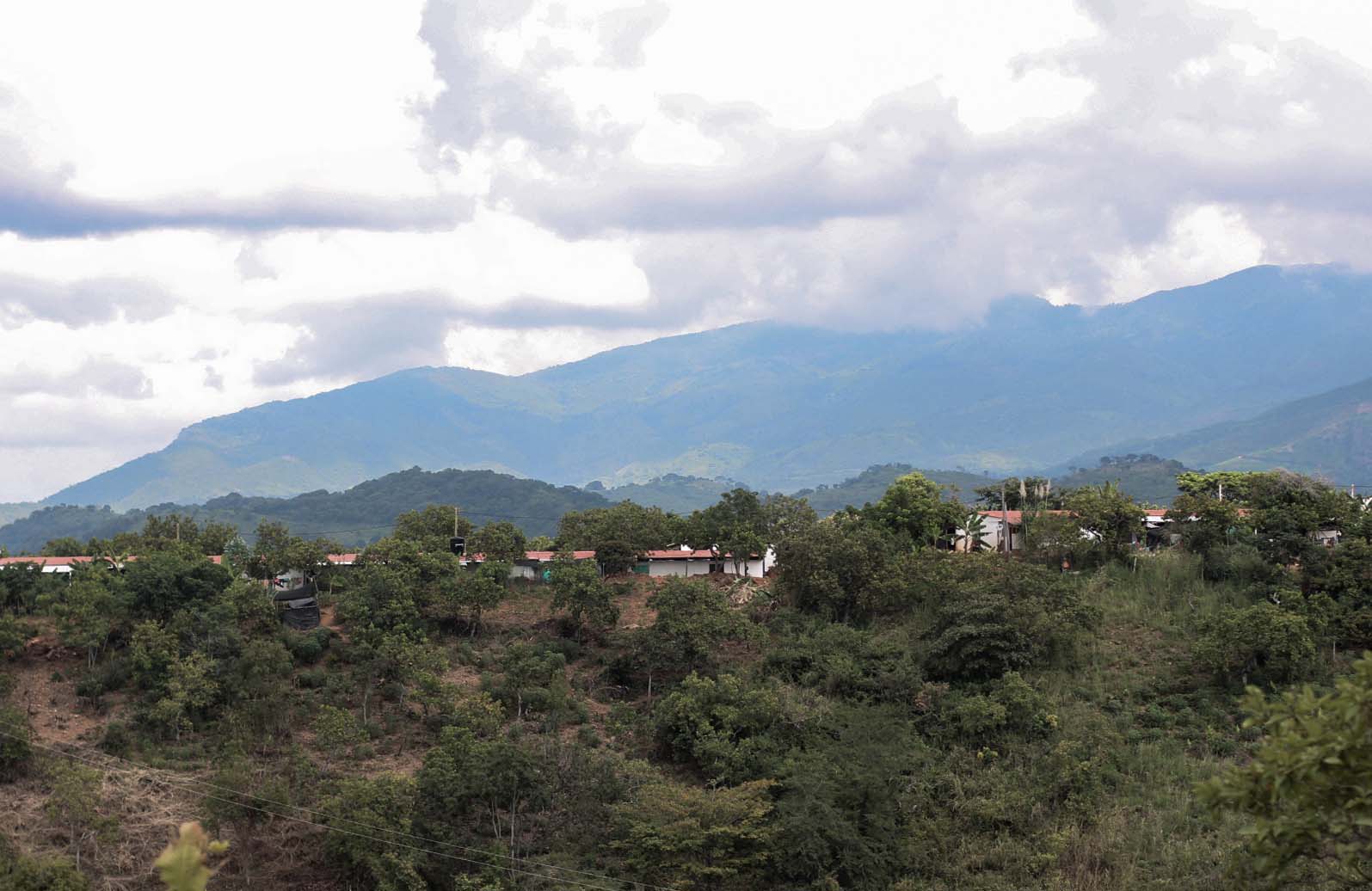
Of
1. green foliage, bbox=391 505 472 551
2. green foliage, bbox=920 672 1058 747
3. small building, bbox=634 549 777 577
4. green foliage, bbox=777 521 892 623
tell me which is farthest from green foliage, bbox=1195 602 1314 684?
green foliage, bbox=391 505 472 551

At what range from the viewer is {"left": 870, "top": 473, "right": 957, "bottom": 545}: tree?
44406 mm

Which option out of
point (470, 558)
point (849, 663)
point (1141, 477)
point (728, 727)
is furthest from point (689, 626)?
point (1141, 477)

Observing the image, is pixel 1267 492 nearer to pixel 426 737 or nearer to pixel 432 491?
pixel 426 737

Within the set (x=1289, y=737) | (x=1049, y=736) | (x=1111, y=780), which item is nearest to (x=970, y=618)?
(x=1049, y=736)

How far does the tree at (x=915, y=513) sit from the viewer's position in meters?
44.4

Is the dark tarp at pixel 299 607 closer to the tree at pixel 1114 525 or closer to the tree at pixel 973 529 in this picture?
the tree at pixel 973 529

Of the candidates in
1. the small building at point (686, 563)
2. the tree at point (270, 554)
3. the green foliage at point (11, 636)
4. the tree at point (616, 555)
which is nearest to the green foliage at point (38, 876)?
the green foliage at point (11, 636)

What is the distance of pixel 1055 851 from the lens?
79.3 feet

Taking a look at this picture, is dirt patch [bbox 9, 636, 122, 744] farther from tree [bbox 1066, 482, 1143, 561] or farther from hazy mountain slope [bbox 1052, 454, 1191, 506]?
hazy mountain slope [bbox 1052, 454, 1191, 506]

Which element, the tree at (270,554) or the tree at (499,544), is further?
the tree at (499,544)

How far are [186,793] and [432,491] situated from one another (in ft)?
514

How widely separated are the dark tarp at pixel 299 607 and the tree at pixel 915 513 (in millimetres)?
22036

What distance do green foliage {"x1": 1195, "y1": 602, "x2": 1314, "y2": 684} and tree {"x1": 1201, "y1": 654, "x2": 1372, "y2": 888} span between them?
74.9 feet

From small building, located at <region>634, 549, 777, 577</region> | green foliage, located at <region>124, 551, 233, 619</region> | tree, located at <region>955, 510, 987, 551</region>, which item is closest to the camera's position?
green foliage, located at <region>124, 551, 233, 619</region>
